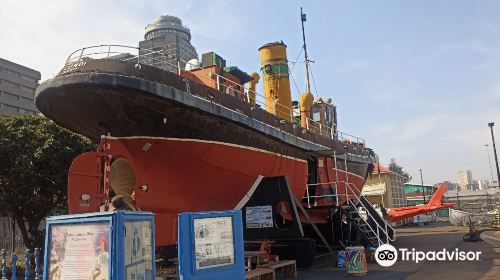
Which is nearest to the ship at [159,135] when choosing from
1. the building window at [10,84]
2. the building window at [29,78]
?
the building window at [10,84]

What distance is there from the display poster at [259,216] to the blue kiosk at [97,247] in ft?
26.4

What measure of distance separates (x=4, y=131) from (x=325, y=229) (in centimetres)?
1429

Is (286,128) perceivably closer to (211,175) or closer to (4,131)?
(211,175)

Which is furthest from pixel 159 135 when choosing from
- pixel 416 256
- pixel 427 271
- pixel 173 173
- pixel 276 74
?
pixel 416 256

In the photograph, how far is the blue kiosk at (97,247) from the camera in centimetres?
511

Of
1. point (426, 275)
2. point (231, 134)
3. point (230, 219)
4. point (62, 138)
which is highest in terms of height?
point (62, 138)

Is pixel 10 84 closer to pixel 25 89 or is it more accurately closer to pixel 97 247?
pixel 25 89

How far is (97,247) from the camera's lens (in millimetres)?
5223

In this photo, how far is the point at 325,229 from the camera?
1786cm

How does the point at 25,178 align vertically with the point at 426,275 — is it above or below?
above

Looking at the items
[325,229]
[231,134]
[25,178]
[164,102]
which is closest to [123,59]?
[164,102]

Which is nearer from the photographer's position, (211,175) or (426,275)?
(426,275)

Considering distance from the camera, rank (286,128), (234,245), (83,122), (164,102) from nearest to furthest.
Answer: (234,245)
(164,102)
(83,122)
(286,128)

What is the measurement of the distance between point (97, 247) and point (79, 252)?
271 millimetres
